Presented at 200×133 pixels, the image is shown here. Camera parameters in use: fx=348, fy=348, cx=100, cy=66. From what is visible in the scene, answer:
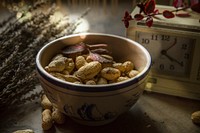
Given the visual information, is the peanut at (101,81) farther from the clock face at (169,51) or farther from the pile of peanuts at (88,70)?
the clock face at (169,51)

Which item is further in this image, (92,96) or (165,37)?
(165,37)

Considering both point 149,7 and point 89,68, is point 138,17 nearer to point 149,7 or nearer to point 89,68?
point 149,7

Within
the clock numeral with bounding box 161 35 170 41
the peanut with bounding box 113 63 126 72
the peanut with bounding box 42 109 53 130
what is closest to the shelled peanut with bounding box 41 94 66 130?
the peanut with bounding box 42 109 53 130

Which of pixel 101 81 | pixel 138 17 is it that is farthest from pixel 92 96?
pixel 138 17

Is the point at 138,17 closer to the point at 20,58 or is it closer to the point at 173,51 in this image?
the point at 173,51

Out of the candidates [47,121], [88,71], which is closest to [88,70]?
[88,71]

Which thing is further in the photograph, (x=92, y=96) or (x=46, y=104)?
(x=46, y=104)

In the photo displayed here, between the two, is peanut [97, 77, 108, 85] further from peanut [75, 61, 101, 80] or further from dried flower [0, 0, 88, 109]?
dried flower [0, 0, 88, 109]

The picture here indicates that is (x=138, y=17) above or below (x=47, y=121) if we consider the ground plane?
above
